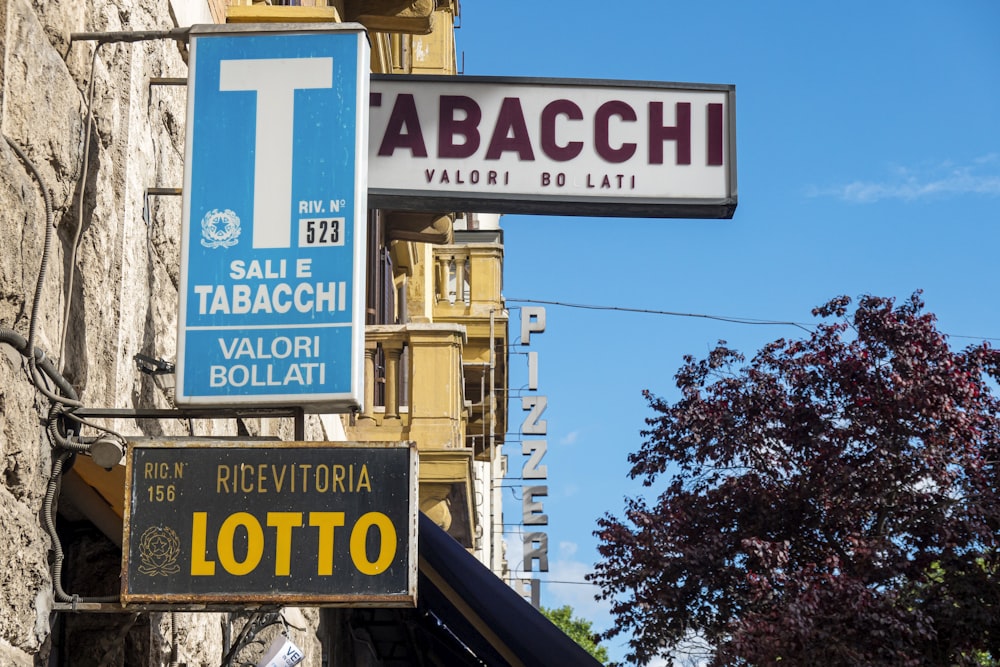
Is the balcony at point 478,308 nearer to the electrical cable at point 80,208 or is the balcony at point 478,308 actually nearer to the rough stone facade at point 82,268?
the rough stone facade at point 82,268

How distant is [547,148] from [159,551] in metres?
2.58

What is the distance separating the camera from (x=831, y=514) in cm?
1144

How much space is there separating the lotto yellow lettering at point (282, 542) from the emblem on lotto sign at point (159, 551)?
0.06 metres

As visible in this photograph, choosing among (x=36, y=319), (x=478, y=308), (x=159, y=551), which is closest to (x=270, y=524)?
(x=159, y=551)

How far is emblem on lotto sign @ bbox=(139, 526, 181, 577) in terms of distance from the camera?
4.39 meters

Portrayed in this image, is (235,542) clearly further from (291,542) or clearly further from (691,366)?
(691,366)

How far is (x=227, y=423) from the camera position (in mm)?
7000

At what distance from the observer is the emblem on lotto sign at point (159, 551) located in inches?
173

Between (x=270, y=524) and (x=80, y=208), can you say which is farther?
(x=80, y=208)

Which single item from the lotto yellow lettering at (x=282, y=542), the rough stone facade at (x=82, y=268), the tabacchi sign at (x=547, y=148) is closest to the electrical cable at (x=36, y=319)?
the rough stone facade at (x=82, y=268)

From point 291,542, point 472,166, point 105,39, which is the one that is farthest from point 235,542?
point 472,166

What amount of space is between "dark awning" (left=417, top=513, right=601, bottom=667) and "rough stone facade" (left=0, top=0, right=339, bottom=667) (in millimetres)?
1748

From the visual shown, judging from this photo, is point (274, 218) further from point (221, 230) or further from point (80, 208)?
point (80, 208)

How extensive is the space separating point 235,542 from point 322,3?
20.8 feet
